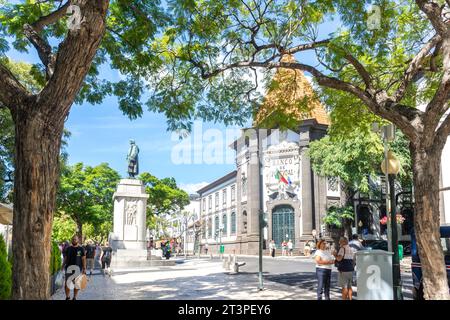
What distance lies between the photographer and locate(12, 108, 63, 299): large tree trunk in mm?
5289

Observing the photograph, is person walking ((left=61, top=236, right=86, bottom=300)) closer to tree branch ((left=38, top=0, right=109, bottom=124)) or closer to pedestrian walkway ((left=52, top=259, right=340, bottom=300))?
pedestrian walkway ((left=52, top=259, right=340, bottom=300))

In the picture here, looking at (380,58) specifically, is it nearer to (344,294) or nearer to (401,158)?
(344,294)

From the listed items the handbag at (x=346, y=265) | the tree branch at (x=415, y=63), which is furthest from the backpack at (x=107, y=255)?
the tree branch at (x=415, y=63)

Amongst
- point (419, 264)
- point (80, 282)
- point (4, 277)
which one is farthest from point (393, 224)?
point (4, 277)

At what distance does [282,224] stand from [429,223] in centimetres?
3388

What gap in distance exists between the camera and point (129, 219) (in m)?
26.1

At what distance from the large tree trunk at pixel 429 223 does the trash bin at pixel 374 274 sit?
69cm

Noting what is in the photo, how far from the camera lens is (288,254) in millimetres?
38625

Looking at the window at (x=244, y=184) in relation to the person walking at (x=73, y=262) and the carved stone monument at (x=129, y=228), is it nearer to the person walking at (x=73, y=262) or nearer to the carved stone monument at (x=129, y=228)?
Result: the carved stone monument at (x=129, y=228)

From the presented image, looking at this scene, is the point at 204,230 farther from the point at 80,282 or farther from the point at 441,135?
the point at 441,135

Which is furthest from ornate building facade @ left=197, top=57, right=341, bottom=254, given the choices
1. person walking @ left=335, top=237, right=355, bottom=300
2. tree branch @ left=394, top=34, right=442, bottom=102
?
tree branch @ left=394, top=34, right=442, bottom=102
